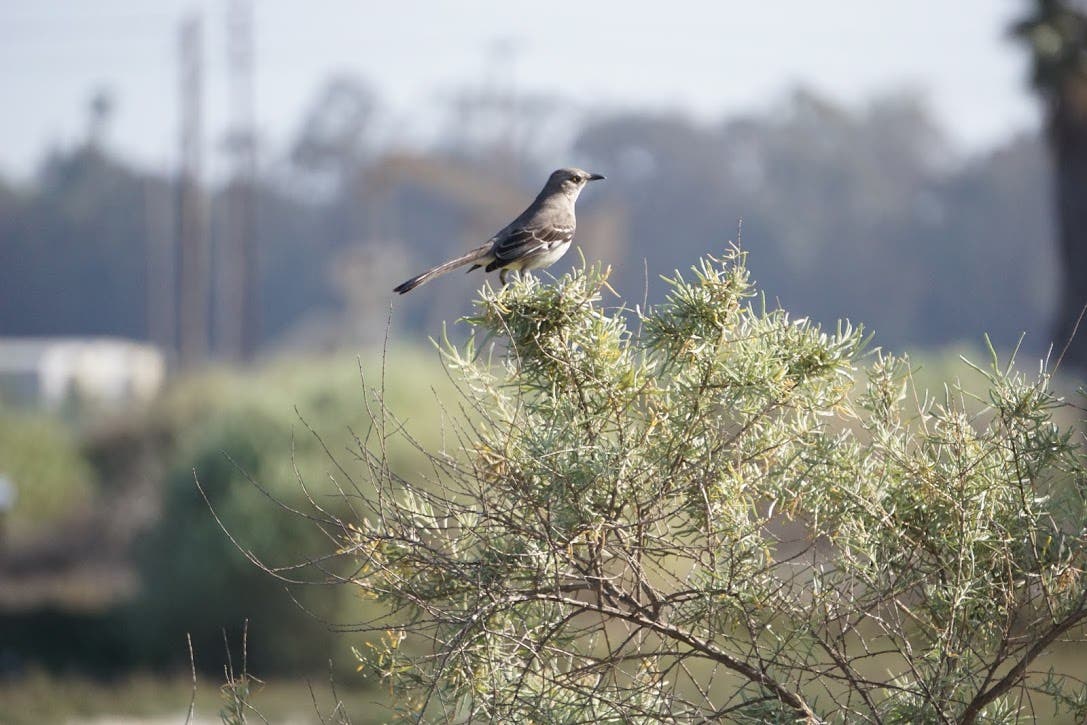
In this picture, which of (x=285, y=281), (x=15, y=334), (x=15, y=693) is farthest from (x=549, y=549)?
(x=15, y=334)

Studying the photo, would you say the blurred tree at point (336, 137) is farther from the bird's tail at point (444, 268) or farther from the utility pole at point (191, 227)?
the bird's tail at point (444, 268)

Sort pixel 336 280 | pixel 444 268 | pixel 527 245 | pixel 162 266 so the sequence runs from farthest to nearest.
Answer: pixel 162 266
pixel 336 280
pixel 527 245
pixel 444 268

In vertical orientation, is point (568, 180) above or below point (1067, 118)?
below

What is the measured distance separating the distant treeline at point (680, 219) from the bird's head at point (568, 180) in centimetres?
3841

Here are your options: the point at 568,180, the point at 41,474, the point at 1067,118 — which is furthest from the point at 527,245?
the point at 41,474

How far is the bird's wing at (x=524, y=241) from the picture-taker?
4.13 meters

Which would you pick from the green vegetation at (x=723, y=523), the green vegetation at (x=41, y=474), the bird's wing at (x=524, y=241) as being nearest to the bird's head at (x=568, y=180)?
the bird's wing at (x=524, y=241)

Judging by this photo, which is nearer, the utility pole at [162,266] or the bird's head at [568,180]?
the bird's head at [568,180]

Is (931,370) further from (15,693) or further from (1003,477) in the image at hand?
(1003,477)

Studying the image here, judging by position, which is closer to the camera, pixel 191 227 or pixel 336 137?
pixel 191 227

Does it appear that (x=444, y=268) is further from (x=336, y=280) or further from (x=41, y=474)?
(x=336, y=280)

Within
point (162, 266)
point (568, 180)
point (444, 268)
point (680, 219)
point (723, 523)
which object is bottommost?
point (723, 523)

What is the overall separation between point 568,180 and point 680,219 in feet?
170

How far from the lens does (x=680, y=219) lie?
185 ft
